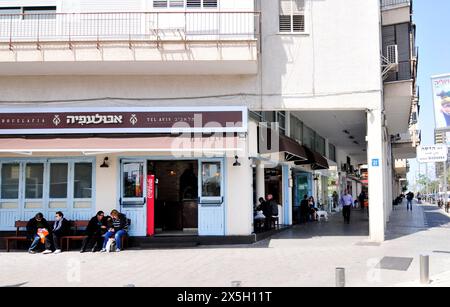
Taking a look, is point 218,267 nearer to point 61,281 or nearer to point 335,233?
point 61,281

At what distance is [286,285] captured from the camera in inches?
360

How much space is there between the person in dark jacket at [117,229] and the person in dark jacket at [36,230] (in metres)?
1.71

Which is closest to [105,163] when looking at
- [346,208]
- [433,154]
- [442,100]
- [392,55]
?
[442,100]

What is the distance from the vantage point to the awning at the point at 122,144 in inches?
541

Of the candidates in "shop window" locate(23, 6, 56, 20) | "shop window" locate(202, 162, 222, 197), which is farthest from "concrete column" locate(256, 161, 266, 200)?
"shop window" locate(23, 6, 56, 20)

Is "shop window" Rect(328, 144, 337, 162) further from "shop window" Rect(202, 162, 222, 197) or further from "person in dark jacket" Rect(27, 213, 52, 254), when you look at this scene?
"person in dark jacket" Rect(27, 213, 52, 254)

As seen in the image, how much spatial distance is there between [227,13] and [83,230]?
8.07 m

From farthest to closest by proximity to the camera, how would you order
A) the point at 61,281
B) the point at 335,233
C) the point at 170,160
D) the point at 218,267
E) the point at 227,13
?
the point at 335,233
the point at 170,160
the point at 227,13
the point at 218,267
the point at 61,281

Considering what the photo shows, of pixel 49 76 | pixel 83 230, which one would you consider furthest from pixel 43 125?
pixel 83 230

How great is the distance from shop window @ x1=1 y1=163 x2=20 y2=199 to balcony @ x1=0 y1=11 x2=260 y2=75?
305cm

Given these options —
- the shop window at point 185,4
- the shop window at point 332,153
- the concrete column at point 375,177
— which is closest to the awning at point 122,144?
the shop window at point 185,4
